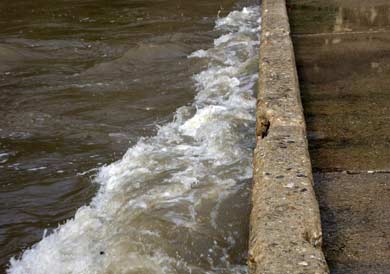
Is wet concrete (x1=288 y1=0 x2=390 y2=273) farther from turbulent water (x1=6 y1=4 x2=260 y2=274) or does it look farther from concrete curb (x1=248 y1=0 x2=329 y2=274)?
turbulent water (x1=6 y1=4 x2=260 y2=274)

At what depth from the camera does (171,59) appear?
8672 millimetres

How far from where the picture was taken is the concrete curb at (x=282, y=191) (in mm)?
2758

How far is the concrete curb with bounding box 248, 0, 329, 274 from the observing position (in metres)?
2.76

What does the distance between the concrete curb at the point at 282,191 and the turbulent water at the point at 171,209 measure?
575 millimetres

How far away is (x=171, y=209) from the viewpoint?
4.25 metres

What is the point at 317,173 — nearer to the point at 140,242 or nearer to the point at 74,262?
the point at 140,242

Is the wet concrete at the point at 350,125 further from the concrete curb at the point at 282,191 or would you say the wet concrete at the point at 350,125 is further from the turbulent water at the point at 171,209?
the turbulent water at the point at 171,209

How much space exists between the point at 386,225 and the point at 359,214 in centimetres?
19

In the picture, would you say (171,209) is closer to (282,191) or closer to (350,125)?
(282,191)

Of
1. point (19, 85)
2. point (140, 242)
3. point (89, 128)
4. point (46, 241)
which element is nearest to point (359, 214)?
point (140, 242)

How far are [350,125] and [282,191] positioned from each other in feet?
4.96

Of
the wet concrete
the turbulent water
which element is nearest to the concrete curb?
the wet concrete

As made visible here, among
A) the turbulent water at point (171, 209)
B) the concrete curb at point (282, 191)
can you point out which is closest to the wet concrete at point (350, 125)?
the concrete curb at point (282, 191)

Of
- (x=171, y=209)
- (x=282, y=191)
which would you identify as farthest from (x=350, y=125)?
(x=171, y=209)
